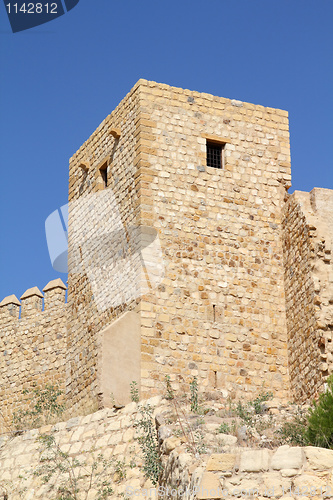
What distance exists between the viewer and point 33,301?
21438mm

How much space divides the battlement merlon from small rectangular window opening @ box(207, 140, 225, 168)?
6100 mm

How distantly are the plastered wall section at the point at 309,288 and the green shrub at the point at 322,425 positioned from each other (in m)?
3.05

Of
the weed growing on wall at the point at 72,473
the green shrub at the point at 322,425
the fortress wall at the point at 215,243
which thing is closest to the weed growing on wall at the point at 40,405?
the weed growing on wall at the point at 72,473

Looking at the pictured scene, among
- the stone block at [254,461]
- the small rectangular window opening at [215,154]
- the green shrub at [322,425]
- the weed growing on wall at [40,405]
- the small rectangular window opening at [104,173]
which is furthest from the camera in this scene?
the small rectangular window opening at [104,173]

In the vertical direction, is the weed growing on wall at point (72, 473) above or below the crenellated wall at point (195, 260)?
below

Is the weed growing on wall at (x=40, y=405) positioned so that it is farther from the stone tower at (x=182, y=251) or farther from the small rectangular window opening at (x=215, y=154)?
the small rectangular window opening at (x=215, y=154)

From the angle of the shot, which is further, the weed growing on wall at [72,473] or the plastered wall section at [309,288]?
the plastered wall section at [309,288]

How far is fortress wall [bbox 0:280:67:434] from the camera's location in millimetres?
20516

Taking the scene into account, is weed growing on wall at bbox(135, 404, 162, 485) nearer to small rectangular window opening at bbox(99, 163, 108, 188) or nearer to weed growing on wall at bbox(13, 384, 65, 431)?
weed growing on wall at bbox(13, 384, 65, 431)

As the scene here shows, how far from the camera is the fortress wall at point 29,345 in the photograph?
20516mm

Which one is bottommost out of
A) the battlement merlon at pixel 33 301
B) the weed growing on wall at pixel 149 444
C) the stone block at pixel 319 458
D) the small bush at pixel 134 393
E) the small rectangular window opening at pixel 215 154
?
the stone block at pixel 319 458

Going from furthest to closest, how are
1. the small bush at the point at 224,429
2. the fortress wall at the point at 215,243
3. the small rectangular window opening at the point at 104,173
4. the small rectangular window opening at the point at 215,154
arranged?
the small rectangular window opening at the point at 104,173
the small rectangular window opening at the point at 215,154
the fortress wall at the point at 215,243
the small bush at the point at 224,429

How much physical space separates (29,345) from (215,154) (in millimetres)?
7560

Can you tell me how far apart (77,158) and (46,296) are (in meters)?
4.13
